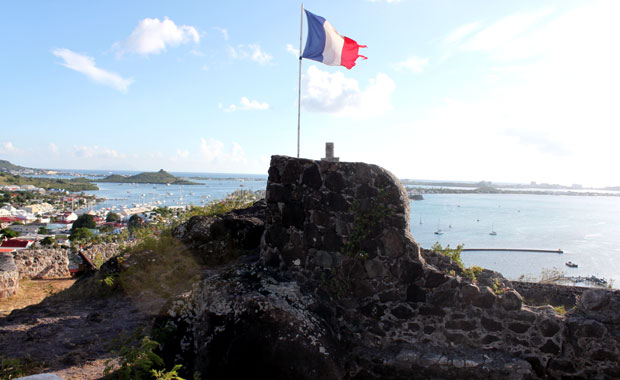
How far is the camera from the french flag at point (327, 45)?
20.7ft

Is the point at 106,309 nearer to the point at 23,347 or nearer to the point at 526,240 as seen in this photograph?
the point at 23,347

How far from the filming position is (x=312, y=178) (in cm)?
489

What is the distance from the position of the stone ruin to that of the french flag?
242 cm

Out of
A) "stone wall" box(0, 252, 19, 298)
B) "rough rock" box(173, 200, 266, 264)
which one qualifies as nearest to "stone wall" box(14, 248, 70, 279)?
"stone wall" box(0, 252, 19, 298)

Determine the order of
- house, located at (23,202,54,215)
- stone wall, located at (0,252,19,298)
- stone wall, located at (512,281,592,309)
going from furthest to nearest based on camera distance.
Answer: house, located at (23,202,54,215)
stone wall, located at (512,281,592,309)
stone wall, located at (0,252,19,298)

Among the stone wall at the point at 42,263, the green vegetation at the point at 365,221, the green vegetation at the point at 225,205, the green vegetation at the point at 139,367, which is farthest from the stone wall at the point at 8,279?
the green vegetation at the point at 365,221

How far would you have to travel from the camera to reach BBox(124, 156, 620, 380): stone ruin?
389 centimetres

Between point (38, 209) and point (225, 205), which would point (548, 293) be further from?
point (38, 209)

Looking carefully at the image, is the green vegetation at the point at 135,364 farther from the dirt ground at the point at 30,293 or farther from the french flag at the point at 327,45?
the french flag at the point at 327,45

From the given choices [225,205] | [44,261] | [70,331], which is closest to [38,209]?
[44,261]

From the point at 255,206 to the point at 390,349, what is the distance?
501 cm

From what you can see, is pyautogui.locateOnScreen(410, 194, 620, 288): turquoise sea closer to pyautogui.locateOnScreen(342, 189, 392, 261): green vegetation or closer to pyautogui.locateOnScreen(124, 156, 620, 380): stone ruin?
pyautogui.locateOnScreen(124, 156, 620, 380): stone ruin

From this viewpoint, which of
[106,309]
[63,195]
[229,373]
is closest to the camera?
[229,373]

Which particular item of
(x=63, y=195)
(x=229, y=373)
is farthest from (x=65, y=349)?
(x=63, y=195)
